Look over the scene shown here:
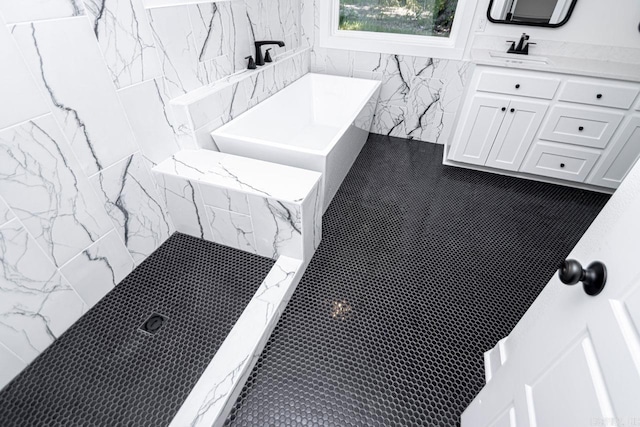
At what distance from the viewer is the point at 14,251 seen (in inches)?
44.8

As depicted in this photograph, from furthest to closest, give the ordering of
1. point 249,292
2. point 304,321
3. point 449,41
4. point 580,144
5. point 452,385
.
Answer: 1. point 449,41
2. point 580,144
3. point 249,292
4. point 304,321
5. point 452,385

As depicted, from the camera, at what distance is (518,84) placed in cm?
214

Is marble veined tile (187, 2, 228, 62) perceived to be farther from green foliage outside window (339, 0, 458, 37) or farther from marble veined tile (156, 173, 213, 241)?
green foliage outside window (339, 0, 458, 37)

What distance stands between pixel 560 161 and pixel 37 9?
3097 mm

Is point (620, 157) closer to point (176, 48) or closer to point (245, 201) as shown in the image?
point (245, 201)

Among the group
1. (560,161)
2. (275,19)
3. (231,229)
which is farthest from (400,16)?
(231,229)

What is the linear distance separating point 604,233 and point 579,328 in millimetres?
211

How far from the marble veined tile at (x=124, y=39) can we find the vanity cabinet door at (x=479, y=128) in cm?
218

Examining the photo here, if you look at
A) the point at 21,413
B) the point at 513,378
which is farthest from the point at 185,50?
the point at 513,378

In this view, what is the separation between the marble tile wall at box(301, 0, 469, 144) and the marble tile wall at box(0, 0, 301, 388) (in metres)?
1.42

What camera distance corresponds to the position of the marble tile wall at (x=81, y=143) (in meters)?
1.07

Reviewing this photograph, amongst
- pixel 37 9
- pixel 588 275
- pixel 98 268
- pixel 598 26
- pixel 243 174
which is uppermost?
pixel 37 9

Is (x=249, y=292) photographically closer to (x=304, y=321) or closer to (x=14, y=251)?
(x=304, y=321)

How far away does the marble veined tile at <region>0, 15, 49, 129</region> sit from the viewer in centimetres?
99
